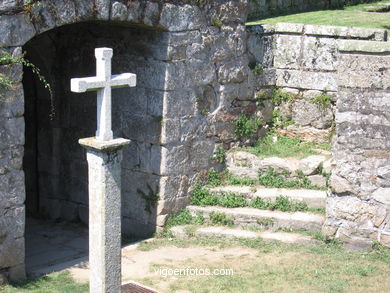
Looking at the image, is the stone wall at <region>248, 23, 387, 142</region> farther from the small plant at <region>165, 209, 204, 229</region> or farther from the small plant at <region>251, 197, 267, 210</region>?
the small plant at <region>165, 209, 204, 229</region>

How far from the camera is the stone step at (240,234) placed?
8.80 m

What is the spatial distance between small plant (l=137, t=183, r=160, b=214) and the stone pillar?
2643mm

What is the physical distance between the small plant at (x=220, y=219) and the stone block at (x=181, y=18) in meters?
2.09

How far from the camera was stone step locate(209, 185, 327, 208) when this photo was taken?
925cm

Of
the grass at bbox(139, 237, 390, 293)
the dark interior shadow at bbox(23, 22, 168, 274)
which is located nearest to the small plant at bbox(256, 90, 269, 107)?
the dark interior shadow at bbox(23, 22, 168, 274)

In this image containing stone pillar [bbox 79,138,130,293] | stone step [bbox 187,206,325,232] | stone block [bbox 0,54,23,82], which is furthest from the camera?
stone step [bbox 187,206,325,232]

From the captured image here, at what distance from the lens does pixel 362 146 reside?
839cm

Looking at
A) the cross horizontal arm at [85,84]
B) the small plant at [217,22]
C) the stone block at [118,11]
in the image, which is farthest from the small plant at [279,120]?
the cross horizontal arm at [85,84]

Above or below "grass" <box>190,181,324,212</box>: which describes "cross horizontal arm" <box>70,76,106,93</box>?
above

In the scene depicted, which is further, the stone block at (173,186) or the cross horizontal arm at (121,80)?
the stone block at (173,186)

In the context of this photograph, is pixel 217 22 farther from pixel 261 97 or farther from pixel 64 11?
pixel 64 11

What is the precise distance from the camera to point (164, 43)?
8.99 m

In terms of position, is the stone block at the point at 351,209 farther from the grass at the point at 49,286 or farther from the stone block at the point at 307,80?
the grass at the point at 49,286

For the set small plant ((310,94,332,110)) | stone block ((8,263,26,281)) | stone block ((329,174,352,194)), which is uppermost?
small plant ((310,94,332,110))
